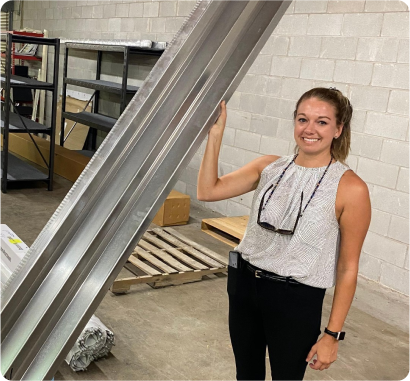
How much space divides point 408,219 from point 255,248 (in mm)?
2736

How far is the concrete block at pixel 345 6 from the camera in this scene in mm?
4355

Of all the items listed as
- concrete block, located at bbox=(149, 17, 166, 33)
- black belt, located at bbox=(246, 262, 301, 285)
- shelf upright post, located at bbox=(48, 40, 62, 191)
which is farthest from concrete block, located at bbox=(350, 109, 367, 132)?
shelf upright post, located at bbox=(48, 40, 62, 191)

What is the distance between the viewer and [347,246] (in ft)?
5.71

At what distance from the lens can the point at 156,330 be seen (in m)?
3.36

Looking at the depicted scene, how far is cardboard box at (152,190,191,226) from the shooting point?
18.2 feet

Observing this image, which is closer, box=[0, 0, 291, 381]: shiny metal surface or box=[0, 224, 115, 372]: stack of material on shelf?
box=[0, 0, 291, 381]: shiny metal surface

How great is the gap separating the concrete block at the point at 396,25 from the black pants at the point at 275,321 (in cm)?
304

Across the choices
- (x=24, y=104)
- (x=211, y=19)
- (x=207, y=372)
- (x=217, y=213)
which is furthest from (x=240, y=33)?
(x=24, y=104)

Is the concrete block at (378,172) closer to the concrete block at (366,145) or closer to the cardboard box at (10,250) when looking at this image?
the concrete block at (366,145)

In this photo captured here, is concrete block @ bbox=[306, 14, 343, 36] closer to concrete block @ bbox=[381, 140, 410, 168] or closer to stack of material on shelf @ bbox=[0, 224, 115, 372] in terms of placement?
concrete block @ bbox=[381, 140, 410, 168]

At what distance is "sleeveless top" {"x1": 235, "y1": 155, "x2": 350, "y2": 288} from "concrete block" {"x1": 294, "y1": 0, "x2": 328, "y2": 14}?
3384mm

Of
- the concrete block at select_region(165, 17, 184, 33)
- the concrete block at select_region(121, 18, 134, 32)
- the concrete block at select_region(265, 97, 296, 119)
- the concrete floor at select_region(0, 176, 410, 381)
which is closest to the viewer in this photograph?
the concrete floor at select_region(0, 176, 410, 381)

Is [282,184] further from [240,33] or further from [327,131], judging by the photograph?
[240,33]

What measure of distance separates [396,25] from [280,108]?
1.49 meters
